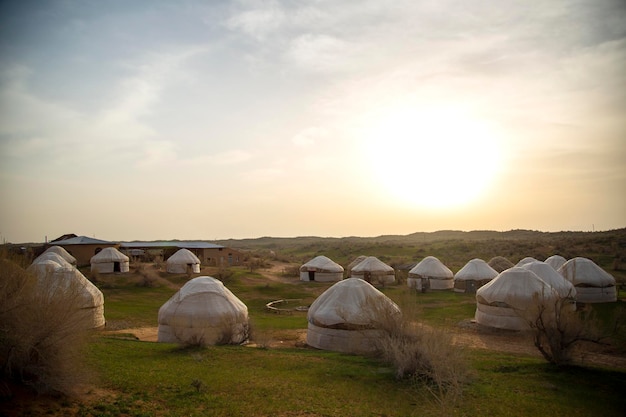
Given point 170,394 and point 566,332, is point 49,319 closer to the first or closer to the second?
point 170,394

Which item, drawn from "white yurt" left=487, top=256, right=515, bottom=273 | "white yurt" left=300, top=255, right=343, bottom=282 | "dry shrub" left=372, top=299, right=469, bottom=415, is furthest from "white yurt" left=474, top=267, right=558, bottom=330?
"white yurt" left=300, top=255, right=343, bottom=282

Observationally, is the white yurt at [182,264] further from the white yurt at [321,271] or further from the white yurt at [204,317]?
the white yurt at [204,317]

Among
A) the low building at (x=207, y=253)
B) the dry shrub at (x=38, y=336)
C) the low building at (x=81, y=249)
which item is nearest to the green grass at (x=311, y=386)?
the dry shrub at (x=38, y=336)

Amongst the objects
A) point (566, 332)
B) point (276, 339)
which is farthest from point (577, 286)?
point (276, 339)

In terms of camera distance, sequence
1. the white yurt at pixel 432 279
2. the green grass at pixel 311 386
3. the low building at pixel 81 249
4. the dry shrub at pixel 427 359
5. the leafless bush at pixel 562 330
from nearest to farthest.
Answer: the green grass at pixel 311 386 → the dry shrub at pixel 427 359 → the leafless bush at pixel 562 330 → the white yurt at pixel 432 279 → the low building at pixel 81 249

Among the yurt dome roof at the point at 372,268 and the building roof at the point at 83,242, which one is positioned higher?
the building roof at the point at 83,242

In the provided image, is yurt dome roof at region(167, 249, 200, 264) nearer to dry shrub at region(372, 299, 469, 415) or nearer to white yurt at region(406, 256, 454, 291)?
white yurt at region(406, 256, 454, 291)

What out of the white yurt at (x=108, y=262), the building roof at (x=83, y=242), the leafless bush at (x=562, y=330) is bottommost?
the leafless bush at (x=562, y=330)

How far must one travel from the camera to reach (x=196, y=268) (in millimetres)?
37250

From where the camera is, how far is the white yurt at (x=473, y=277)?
2770cm

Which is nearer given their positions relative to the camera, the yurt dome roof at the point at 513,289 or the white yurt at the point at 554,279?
the yurt dome roof at the point at 513,289

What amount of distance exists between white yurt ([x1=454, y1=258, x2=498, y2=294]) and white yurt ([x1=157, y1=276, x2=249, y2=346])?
17.0 meters

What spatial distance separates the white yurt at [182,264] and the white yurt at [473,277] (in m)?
19.5

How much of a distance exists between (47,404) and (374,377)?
6.20 metres
